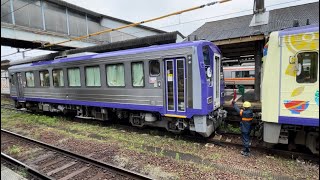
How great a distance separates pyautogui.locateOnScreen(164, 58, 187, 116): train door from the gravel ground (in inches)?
45.0

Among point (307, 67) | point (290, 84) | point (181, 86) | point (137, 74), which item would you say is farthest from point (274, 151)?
point (137, 74)

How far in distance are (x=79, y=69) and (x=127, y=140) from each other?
4.42 m

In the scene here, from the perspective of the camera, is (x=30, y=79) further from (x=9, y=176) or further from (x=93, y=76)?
(x=9, y=176)

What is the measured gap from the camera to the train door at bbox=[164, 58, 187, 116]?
6.69 meters

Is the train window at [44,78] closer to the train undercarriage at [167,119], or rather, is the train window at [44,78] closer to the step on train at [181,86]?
the step on train at [181,86]

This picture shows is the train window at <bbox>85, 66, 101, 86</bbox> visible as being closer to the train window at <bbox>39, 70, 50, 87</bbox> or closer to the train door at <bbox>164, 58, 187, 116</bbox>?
the train door at <bbox>164, 58, 187, 116</bbox>

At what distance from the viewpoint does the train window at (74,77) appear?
9.80m

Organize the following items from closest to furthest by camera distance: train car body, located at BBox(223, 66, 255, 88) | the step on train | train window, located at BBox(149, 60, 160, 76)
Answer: the step on train → train window, located at BBox(149, 60, 160, 76) → train car body, located at BBox(223, 66, 255, 88)

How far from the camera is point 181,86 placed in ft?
22.2

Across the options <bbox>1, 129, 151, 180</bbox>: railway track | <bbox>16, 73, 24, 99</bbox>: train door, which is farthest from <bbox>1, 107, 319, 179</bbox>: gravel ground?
<bbox>16, 73, 24, 99</bbox>: train door

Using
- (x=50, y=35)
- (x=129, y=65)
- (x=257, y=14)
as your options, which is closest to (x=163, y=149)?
(x=129, y=65)

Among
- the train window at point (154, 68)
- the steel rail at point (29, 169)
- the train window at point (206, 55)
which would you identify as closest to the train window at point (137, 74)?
the train window at point (154, 68)

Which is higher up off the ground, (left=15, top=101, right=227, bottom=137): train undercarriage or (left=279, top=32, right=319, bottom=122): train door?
(left=279, top=32, right=319, bottom=122): train door

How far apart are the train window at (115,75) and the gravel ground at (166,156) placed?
1990 millimetres
